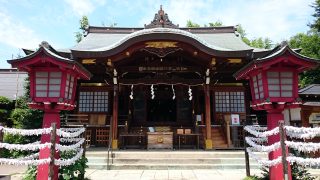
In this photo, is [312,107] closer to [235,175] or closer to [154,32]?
[235,175]

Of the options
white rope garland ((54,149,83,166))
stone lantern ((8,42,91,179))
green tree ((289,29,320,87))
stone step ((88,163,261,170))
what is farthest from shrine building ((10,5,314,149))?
green tree ((289,29,320,87))

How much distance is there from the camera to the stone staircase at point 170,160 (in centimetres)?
1030

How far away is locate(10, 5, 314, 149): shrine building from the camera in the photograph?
12.0 metres

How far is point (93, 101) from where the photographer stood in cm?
1555

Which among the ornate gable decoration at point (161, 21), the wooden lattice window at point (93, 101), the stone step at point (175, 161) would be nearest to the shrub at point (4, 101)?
the wooden lattice window at point (93, 101)

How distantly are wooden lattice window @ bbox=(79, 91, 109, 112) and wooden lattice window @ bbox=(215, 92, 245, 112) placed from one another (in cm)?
672

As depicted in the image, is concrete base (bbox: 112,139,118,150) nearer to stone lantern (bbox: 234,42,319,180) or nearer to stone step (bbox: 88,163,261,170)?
stone step (bbox: 88,163,261,170)

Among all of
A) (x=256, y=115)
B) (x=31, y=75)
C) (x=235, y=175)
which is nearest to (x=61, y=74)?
(x=31, y=75)

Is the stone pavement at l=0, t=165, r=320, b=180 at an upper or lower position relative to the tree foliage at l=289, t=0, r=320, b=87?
lower

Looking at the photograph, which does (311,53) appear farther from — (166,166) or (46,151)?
(46,151)

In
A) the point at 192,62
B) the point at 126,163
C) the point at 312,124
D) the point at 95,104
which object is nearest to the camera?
the point at 126,163

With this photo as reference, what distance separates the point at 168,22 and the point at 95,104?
255 inches

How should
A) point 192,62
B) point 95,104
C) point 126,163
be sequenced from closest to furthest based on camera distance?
1. point 126,163
2. point 192,62
3. point 95,104

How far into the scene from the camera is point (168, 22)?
1436 cm
